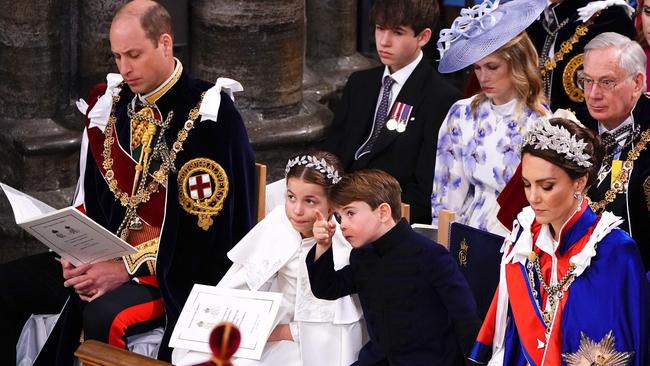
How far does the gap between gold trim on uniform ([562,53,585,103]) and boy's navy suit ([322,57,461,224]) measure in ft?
Result: 1.61

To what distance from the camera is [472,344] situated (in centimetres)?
510

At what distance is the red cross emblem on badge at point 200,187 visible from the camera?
598 cm

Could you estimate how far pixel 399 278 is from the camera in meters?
5.24

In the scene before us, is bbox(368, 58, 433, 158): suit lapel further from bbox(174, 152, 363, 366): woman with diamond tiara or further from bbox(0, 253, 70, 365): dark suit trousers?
bbox(0, 253, 70, 365): dark suit trousers

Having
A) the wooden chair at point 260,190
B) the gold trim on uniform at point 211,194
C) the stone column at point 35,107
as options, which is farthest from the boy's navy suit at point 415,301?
the stone column at point 35,107

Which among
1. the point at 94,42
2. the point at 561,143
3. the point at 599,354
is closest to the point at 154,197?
the point at 94,42

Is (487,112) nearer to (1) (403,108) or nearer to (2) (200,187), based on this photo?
(1) (403,108)

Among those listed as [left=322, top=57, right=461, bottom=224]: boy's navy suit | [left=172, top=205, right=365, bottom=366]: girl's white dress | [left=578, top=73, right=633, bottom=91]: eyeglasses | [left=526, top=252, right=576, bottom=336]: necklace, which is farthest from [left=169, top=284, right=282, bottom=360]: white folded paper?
[left=578, top=73, right=633, bottom=91]: eyeglasses

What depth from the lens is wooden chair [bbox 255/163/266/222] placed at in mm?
6207

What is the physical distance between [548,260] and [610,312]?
1.01ft

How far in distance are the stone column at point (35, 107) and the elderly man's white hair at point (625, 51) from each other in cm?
320

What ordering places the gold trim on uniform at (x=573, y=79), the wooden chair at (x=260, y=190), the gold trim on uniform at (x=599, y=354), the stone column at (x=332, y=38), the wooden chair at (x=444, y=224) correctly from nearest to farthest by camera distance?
the gold trim on uniform at (x=599, y=354) < the wooden chair at (x=444, y=224) < the wooden chair at (x=260, y=190) < the gold trim on uniform at (x=573, y=79) < the stone column at (x=332, y=38)

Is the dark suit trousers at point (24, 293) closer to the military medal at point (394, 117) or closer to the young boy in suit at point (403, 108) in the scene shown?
the young boy in suit at point (403, 108)

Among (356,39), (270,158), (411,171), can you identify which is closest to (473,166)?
(411,171)
